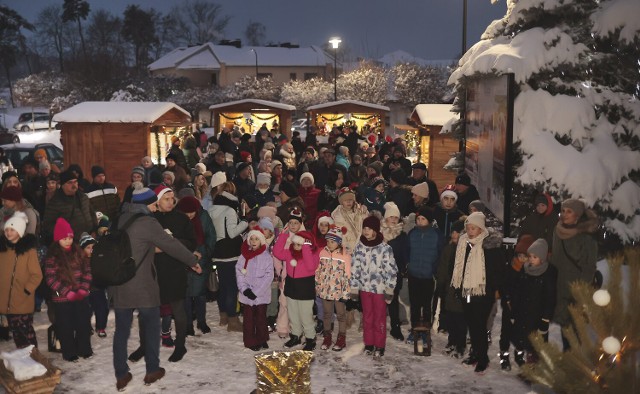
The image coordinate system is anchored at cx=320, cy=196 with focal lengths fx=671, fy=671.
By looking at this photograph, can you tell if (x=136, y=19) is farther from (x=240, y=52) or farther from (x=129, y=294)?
(x=129, y=294)

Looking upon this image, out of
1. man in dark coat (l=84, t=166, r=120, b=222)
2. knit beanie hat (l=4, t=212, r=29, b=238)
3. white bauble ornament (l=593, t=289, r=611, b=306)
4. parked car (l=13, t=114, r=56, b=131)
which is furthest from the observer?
parked car (l=13, t=114, r=56, b=131)

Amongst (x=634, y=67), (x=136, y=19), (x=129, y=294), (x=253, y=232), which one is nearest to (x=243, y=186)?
(x=253, y=232)

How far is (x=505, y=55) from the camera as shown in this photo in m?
10.3

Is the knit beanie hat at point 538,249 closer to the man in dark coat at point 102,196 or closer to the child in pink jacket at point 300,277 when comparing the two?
the child in pink jacket at point 300,277

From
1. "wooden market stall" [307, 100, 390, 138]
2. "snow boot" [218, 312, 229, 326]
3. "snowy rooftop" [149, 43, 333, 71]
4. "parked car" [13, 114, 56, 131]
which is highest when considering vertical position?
"snowy rooftop" [149, 43, 333, 71]

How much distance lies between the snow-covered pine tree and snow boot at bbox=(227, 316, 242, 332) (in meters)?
4.95

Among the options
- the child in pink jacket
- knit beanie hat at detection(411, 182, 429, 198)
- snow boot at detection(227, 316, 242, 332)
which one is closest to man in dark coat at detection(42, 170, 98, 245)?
snow boot at detection(227, 316, 242, 332)

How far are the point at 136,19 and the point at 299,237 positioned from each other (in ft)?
270

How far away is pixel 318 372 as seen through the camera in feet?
25.1

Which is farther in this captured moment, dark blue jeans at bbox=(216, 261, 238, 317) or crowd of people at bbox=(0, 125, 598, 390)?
dark blue jeans at bbox=(216, 261, 238, 317)

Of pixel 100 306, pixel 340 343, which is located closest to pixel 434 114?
pixel 340 343

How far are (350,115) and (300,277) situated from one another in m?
23.1

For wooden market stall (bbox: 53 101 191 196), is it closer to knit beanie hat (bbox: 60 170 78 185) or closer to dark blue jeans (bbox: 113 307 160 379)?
knit beanie hat (bbox: 60 170 78 185)

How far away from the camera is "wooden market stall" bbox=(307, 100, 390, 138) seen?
3017 centimetres
